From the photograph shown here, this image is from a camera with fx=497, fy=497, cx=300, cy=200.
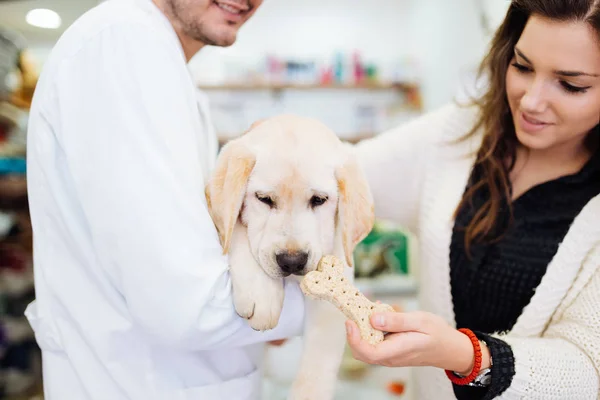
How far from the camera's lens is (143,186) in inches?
30.3

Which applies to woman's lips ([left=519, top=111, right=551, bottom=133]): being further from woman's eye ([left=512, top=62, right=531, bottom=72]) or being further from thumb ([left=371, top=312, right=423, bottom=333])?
thumb ([left=371, top=312, right=423, bottom=333])

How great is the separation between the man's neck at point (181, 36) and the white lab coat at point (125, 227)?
62 millimetres

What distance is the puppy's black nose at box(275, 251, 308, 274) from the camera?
845mm

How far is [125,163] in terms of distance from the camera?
77 cm

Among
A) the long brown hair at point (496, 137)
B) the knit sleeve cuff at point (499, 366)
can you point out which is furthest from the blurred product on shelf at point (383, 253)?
the knit sleeve cuff at point (499, 366)

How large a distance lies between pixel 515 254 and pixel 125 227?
865mm

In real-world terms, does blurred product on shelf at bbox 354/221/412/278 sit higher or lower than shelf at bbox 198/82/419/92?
lower

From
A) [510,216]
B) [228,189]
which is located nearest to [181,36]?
[228,189]

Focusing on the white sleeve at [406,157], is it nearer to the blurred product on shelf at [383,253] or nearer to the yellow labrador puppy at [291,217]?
the yellow labrador puppy at [291,217]

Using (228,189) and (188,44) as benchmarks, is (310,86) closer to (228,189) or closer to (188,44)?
(188,44)

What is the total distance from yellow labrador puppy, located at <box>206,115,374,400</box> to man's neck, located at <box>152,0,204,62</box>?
26 cm

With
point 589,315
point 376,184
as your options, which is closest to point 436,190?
point 376,184

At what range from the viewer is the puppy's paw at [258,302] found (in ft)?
2.71

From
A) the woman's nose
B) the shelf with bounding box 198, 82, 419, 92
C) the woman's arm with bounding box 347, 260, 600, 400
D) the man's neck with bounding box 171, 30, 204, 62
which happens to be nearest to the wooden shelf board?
the shelf with bounding box 198, 82, 419, 92
